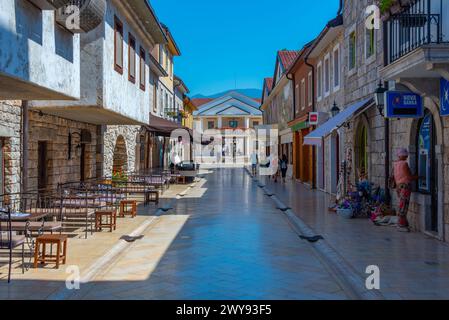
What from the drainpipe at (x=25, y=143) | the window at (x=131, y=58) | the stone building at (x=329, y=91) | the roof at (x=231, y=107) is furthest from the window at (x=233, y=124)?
the drainpipe at (x=25, y=143)

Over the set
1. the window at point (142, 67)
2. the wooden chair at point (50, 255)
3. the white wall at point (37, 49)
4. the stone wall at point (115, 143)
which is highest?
the window at point (142, 67)

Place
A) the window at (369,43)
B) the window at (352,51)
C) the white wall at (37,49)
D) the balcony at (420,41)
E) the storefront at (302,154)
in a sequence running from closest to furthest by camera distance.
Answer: the white wall at (37,49), the balcony at (420,41), the window at (369,43), the window at (352,51), the storefront at (302,154)

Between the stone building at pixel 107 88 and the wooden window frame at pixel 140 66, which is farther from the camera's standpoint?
the wooden window frame at pixel 140 66

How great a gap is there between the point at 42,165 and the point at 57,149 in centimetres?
78

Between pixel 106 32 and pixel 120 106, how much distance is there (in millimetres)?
2087

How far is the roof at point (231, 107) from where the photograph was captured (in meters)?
75.9

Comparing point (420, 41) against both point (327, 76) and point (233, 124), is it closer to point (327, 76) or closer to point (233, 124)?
point (327, 76)

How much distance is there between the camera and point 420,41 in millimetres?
8367

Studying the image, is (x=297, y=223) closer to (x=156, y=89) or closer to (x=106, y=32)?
(x=106, y=32)

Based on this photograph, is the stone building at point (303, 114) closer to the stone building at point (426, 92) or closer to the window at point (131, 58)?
the window at point (131, 58)

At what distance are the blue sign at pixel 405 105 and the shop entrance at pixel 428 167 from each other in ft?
0.91

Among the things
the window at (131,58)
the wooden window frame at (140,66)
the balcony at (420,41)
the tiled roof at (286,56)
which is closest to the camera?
the balcony at (420,41)

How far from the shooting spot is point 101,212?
10875 mm
